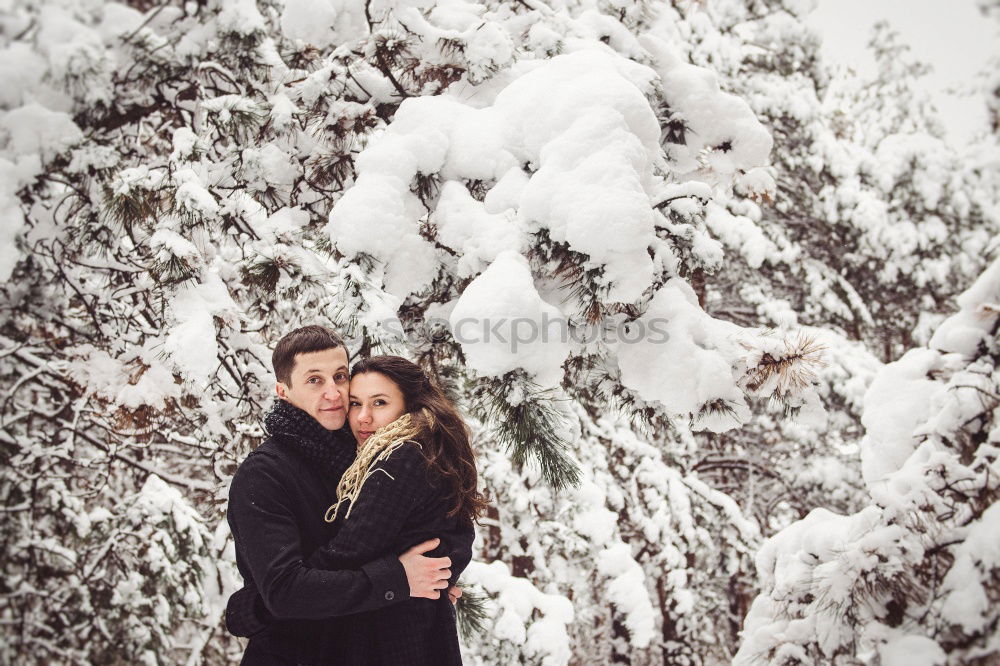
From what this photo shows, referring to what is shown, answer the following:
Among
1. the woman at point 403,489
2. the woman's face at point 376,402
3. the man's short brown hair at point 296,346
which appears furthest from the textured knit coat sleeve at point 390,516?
the man's short brown hair at point 296,346

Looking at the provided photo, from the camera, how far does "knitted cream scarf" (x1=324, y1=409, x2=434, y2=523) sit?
6.56 ft

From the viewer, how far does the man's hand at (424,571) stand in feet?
6.29

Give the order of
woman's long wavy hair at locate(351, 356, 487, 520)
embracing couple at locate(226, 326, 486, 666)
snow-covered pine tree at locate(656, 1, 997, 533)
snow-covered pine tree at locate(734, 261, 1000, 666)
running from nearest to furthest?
snow-covered pine tree at locate(734, 261, 1000, 666) → embracing couple at locate(226, 326, 486, 666) → woman's long wavy hair at locate(351, 356, 487, 520) → snow-covered pine tree at locate(656, 1, 997, 533)

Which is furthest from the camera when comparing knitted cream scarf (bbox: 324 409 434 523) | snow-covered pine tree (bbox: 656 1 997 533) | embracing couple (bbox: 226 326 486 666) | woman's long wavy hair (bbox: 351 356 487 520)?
snow-covered pine tree (bbox: 656 1 997 533)

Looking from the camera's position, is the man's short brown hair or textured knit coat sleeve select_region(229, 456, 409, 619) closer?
textured knit coat sleeve select_region(229, 456, 409, 619)

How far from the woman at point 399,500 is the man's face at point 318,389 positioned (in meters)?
0.08

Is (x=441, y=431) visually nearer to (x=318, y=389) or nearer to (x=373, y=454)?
(x=373, y=454)

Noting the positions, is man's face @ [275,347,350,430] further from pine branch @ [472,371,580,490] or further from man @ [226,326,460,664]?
pine branch @ [472,371,580,490]

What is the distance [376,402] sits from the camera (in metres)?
2.24

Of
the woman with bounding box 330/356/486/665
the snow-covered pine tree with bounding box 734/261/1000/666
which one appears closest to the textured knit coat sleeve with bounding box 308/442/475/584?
the woman with bounding box 330/356/486/665

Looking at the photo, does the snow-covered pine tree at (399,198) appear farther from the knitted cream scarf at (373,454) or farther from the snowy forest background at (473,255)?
the knitted cream scarf at (373,454)

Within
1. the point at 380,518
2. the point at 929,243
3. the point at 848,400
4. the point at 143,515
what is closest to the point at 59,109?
the point at 380,518

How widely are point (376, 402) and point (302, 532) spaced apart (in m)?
0.53

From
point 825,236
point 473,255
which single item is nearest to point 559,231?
point 473,255
